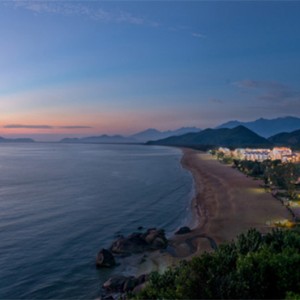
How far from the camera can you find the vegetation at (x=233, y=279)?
1109cm

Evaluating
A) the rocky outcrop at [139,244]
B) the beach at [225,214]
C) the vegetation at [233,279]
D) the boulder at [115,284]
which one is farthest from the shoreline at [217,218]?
the vegetation at [233,279]

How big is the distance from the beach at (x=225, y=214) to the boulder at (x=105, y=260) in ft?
16.5

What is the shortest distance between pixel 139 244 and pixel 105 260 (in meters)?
4.41

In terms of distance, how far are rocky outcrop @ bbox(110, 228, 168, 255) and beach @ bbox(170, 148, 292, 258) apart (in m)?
1.12

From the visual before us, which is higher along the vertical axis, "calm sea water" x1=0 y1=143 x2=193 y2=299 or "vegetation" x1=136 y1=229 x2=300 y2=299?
"vegetation" x1=136 y1=229 x2=300 y2=299

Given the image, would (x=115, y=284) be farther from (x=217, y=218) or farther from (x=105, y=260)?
(x=217, y=218)

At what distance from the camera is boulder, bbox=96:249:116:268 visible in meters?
24.5

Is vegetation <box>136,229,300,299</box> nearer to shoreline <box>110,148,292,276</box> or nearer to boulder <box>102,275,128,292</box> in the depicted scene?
boulder <box>102,275,128,292</box>

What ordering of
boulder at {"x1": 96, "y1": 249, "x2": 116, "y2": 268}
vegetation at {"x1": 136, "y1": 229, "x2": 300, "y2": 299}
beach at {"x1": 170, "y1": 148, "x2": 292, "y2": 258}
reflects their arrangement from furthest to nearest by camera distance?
beach at {"x1": 170, "y1": 148, "x2": 292, "y2": 258} < boulder at {"x1": 96, "y1": 249, "x2": 116, "y2": 268} < vegetation at {"x1": 136, "y1": 229, "x2": 300, "y2": 299}

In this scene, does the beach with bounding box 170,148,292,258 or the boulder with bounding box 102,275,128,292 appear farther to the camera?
the beach with bounding box 170,148,292,258

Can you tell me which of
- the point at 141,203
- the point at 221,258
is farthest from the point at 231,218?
the point at 221,258

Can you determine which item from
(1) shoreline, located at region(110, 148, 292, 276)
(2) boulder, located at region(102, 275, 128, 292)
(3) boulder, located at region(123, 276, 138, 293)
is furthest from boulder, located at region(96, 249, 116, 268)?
(3) boulder, located at region(123, 276, 138, 293)

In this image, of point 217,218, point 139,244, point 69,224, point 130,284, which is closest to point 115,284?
point 130,284

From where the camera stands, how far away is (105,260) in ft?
80.8
